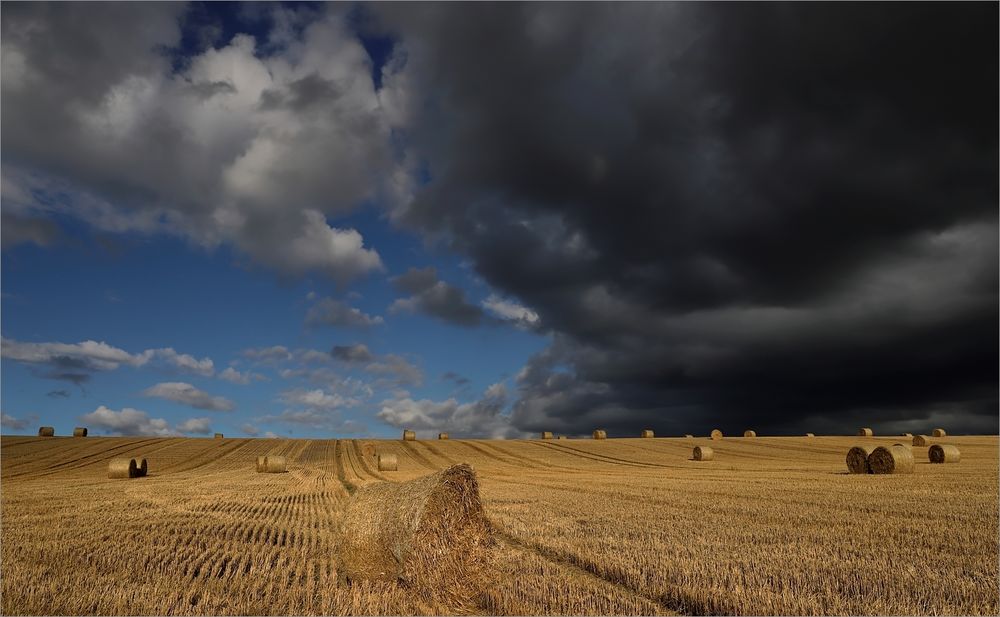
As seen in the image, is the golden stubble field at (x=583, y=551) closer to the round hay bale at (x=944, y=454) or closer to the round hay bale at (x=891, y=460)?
the round hay bale at (x=891, y=460)

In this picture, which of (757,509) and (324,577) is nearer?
(324,577)

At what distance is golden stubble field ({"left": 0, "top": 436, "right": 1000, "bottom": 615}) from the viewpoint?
691cm

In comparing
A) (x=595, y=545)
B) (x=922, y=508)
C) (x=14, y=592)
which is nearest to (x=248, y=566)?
(x=14, y=592)

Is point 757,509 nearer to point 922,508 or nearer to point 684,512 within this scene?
point 684,512

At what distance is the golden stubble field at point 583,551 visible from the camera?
691 centimetres

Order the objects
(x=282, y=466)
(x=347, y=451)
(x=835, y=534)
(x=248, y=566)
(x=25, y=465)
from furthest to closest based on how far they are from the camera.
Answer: (x=347, y=451)
(x=25, y=465)
(x=282, y=466)
(x=835, y=534)
(x=248, y=566)

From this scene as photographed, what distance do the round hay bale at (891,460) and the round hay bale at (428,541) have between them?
20933 mm

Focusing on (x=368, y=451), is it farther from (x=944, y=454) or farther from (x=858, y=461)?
(x=944, y=454)

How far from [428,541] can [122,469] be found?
27729mm

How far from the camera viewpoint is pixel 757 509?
547 inches

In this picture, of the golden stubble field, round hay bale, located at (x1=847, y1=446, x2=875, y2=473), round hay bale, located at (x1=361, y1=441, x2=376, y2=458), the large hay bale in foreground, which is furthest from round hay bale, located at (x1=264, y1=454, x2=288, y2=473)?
round hay bale, located at (x1=847, y1=446, x2=875, y2=473)

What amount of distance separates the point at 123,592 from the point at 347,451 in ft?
151

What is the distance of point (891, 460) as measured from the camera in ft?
78.5

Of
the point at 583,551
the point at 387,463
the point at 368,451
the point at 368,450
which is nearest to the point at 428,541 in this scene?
the point at 583,551
